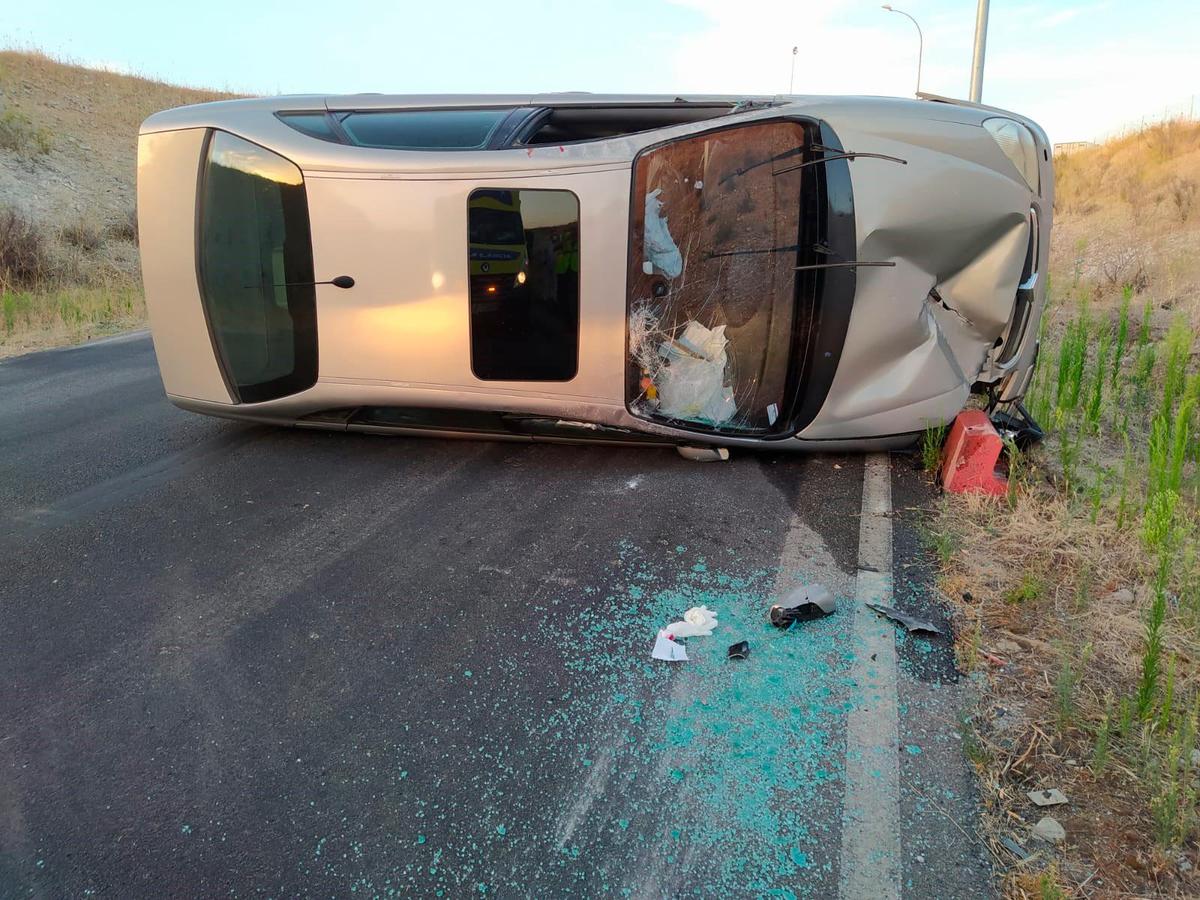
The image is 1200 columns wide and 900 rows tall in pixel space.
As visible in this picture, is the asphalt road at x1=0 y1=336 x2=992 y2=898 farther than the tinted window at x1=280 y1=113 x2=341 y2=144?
No

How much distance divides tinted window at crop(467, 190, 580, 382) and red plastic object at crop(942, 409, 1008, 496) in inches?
80.5

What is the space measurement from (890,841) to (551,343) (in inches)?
117

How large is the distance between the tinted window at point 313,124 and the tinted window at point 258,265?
0.24 metres

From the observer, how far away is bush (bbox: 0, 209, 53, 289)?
1250cm

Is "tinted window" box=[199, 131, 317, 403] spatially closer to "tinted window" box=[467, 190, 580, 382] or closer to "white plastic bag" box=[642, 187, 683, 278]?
"tinted window" box=[467, 190, 580, 382]

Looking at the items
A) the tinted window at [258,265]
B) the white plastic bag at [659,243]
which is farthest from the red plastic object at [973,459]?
the tinted window at [258,265]

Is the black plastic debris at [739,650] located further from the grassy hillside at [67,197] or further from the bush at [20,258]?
the bush at [20,258]

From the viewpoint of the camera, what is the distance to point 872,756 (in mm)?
2318

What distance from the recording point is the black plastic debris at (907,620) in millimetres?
2914

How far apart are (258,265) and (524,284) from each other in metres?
1.56

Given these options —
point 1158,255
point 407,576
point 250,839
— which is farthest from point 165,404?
point 1158,255

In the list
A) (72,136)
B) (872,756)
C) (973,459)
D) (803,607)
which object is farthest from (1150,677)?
(72,136)

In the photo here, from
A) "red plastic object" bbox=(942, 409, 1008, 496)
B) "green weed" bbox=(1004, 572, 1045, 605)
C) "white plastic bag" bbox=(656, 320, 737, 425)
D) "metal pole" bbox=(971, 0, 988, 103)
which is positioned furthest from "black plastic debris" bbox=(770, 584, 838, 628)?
"metal pole" bbox=(971, 0, 988, 103)

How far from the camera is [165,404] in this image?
6113 mm
